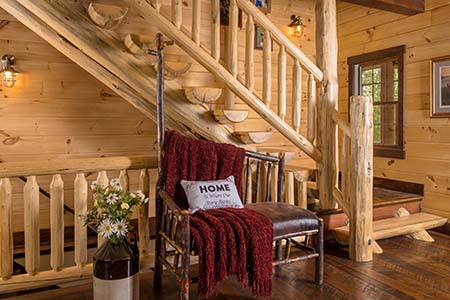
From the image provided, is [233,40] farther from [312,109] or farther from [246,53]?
[312,109]

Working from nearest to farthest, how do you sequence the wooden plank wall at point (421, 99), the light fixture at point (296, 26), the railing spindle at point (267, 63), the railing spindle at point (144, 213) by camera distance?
the railing spindle at point (144, 213), the railing spindle at point (267, 63), the wooden plank wall at point (421, 99), the light fixture at point (296, 26)

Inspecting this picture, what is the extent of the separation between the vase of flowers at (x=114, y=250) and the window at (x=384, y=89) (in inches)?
138

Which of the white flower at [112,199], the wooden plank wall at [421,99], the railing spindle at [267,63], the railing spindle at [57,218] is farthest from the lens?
the wooden plank wall at [421,99]

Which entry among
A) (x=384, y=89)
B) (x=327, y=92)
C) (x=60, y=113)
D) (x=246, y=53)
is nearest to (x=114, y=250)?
(x=246, y=53)

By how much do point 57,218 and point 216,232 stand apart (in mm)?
1122

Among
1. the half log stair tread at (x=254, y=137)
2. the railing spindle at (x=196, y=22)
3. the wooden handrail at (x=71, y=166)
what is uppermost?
the railing spindle at (x=196, y=22)

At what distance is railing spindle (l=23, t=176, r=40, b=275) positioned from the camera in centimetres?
265

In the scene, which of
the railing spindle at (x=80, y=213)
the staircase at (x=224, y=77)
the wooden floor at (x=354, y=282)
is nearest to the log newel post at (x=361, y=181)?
the staircase at (x=224, y=77)

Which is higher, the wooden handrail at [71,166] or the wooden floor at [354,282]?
the wooden handrail at [71,166]

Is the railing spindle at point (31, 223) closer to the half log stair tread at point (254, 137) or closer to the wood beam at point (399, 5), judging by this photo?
the half log stair tread at point (254, 137)

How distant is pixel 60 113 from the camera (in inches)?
171

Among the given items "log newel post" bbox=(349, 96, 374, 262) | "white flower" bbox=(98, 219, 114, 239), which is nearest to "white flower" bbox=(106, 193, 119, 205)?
"white flower" bbox=(98, 219, 114, 239)

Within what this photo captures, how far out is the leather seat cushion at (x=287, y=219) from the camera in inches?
103

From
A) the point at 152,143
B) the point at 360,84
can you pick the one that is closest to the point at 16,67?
the point at 152,143
